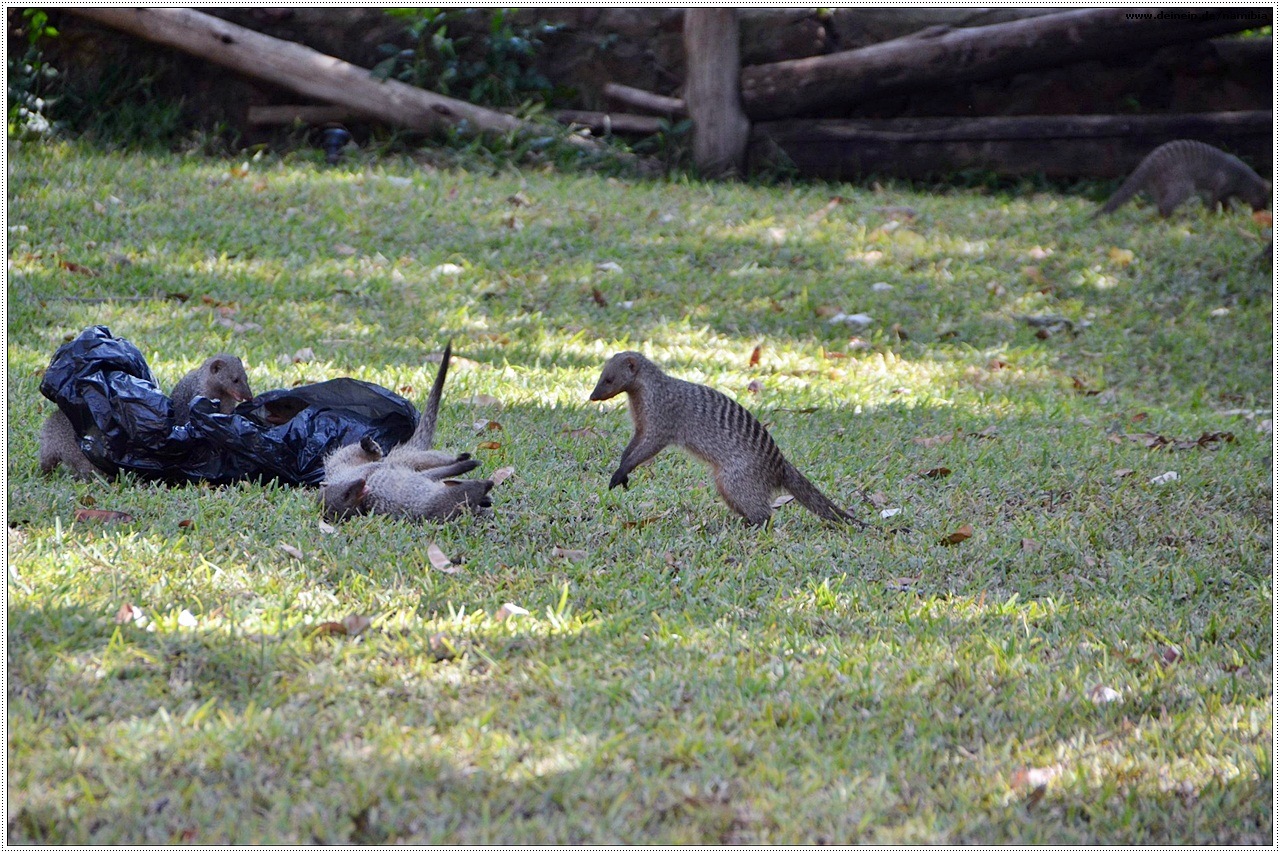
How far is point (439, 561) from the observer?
408 centimetres

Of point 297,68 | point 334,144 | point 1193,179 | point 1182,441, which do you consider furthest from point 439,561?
point 1193,179

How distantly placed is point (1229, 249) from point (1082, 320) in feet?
5.87

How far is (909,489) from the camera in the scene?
5348mm

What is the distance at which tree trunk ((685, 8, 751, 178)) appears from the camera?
1089 centimetres

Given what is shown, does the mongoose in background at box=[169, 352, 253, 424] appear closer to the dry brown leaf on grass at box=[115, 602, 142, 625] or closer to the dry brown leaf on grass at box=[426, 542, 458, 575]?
the dry brown leaf on grass at box=[426, 542, 458, 575]

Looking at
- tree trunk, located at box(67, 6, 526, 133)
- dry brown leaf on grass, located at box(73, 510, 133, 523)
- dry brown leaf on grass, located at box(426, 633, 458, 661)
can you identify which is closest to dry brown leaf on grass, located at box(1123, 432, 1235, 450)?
dry brown leaf on grass, located at box(426, 633, 458, 661)

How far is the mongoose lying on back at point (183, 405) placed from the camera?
4805 mm

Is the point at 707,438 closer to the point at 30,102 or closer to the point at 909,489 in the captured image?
the point at 909,489

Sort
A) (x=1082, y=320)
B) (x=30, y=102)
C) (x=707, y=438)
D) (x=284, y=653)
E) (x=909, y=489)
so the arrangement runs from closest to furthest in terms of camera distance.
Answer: (x=284, y=653), (x=707, y=438), (x=909, y=489), (x=1082, y=320), (x=30, y=102)

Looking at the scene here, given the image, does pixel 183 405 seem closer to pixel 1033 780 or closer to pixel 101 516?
pixel 101 516

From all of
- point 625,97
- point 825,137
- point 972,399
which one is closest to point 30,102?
point 625,97

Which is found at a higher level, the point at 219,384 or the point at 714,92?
the point at 714,92

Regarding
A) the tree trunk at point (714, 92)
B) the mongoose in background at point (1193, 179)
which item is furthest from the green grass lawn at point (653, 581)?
the tree trunk at point (714, 92)

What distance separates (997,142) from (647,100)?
10.7ft
